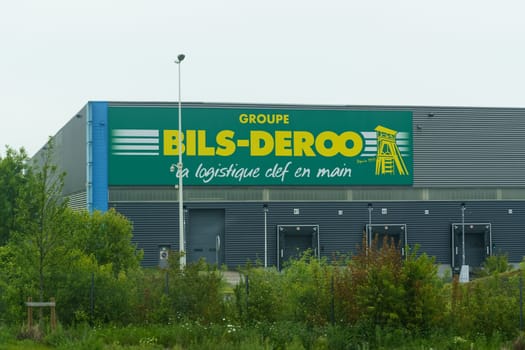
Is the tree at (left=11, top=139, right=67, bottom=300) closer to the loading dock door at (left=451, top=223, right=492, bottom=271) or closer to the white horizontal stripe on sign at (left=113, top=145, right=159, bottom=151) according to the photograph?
the white horizontal stripe on sign at (left=113, top=145, right=159, bottom=151)

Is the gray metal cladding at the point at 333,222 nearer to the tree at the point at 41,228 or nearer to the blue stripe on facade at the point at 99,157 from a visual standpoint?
the blue stripe on facade at the point at 99,157

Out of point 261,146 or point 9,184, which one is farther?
point 261,146

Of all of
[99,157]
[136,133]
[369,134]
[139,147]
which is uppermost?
[369,134]

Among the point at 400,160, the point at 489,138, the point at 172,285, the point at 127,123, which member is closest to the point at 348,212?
the point at 400,160

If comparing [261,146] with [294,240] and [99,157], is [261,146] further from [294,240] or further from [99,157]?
[99,157]

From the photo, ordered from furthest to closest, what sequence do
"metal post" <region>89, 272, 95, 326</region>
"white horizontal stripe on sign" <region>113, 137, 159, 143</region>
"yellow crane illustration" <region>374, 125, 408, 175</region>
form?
"yellow crane illustration" <region>374, 125, 408, 175</region>, "white horizontal stripe on sign" <region>113, 137, 159, 143</region>, "metal post" <region>89, 272, 95, 326</region>

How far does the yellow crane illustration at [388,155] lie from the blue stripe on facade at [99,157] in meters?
21.1

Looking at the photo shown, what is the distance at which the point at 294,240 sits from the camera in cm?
6225

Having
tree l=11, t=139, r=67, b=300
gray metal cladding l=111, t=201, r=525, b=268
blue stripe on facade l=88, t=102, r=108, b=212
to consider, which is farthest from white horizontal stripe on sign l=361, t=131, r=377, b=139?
tree l=11, t=139, r=67, b=300

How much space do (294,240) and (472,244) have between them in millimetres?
14989

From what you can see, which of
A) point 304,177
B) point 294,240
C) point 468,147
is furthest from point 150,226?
point 468,147

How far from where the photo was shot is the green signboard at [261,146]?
196ft

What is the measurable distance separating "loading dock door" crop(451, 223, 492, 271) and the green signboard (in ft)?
19.5

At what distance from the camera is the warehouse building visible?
59594mm
